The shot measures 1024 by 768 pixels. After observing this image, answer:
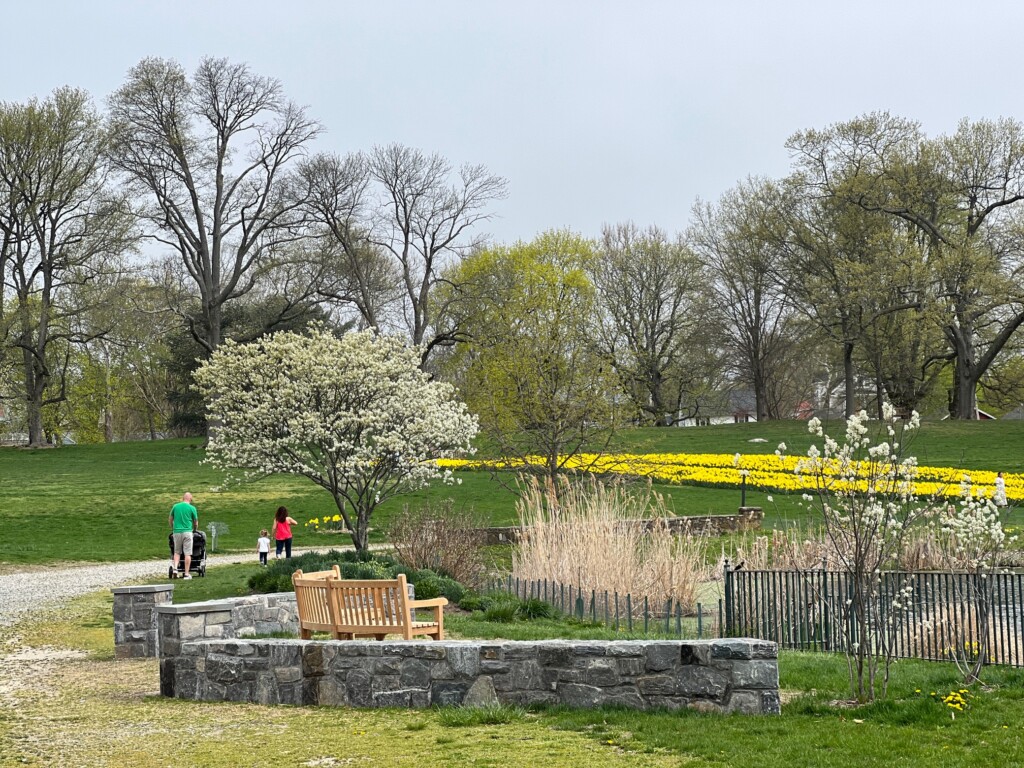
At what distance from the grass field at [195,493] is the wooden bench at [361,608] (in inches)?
471

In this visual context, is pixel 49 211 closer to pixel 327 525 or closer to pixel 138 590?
pixel 327 525

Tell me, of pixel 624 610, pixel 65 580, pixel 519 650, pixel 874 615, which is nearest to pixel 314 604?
pixel 519 650

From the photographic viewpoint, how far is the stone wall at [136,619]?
10.1 metres

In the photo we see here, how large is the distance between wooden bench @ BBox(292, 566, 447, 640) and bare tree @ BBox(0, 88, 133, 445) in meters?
31.8

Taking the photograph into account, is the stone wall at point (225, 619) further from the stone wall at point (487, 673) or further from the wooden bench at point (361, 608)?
the wooden bench at point (361, 608)

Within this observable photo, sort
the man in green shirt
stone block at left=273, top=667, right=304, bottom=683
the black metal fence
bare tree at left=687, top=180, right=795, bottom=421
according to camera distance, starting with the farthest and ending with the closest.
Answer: bare tree at left=687, top=180, right=795, bottom=421 < the man in green shirt < the black metal fence < stone block at left=273, top=667, right=304, bottom=683

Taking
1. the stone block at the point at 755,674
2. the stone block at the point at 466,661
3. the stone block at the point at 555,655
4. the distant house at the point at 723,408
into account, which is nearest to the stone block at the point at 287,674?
the stone block at the point at 466,661

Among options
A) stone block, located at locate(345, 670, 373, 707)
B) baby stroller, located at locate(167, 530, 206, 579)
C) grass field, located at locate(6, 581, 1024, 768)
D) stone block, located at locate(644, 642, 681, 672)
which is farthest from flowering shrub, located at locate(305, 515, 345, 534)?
stone block, located at locate(644, 642, 681, 672)

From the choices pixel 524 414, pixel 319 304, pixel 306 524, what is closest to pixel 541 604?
pixel 524 414

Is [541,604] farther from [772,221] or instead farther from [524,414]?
[772,221]

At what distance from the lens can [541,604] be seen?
12.3m

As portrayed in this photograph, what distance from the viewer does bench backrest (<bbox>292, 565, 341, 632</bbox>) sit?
9114 millimetres

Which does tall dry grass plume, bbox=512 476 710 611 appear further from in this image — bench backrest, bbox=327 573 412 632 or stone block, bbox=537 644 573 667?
stone block, bbox=537 644 573 667

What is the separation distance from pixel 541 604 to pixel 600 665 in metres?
5.30
